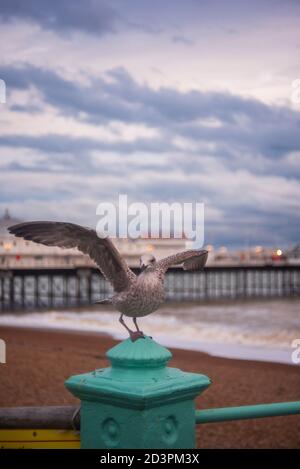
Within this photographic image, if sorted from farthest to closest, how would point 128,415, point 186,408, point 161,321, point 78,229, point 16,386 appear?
1. point 161,321
2. point 16,386
3. point 78,229
4. point 186,408
5. point 128,415

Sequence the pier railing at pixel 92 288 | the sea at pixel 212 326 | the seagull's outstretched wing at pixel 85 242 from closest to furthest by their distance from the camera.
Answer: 1. the seagull's outstretched wing at pixel 85 242
2. the sea at pixel 212 326
3. the pier railing at pixel 92 288

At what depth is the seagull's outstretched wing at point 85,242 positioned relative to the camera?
1.95m

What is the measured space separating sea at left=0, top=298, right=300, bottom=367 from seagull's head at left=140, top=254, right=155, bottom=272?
13.7 m

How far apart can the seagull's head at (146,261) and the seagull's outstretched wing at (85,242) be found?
0.05 m

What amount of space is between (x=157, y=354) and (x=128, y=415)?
0.19 m

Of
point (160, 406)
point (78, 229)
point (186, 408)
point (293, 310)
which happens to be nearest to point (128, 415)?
point (160, 406)

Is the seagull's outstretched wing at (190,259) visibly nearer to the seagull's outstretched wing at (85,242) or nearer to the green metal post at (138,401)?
the seagull's outstretched wing at (85,242)

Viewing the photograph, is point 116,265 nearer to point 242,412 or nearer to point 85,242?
point 85,242

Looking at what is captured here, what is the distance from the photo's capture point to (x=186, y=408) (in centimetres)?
181

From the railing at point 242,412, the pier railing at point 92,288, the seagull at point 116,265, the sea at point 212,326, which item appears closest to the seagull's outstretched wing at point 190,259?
the seagull at point 116,265

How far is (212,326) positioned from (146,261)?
951 inches

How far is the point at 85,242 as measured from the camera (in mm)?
2164
